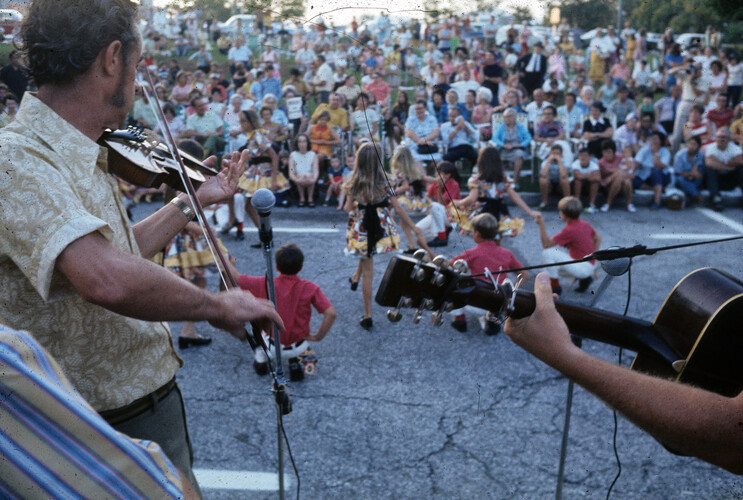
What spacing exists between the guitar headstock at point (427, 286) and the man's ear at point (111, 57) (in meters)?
0.84

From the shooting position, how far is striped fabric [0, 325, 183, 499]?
69 cm

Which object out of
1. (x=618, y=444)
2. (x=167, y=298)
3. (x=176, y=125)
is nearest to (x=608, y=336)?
(x=167, y=298)

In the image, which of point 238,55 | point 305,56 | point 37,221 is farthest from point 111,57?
point 238,55

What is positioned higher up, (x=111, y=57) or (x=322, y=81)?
(x=111, y=57)

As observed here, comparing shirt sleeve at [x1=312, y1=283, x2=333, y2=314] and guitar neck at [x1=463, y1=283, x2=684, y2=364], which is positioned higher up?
guitar neck at [x1=463, y1=283, x2=684, y2=364]

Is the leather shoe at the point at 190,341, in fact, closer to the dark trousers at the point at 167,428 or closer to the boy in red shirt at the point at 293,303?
the boy in red shirt at the point at 293,303

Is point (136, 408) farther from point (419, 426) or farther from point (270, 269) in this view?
point (419, 426)

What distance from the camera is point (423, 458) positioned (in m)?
3.24

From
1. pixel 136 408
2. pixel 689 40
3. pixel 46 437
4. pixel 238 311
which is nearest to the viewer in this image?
pixel 46 437

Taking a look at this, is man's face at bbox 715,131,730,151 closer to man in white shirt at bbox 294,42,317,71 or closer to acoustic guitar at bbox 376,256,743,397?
man in white shirt at bbox 294,42,317,71

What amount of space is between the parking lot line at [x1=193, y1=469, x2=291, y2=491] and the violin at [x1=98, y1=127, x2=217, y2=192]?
152 centimetres

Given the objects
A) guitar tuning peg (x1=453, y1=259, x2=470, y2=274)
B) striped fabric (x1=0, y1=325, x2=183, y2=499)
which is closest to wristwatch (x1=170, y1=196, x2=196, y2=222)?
guitar tuning peg (x1=453, y1=259, x2=470, y2=274)

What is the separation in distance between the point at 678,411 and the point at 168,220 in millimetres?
1441

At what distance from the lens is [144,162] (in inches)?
85.8
